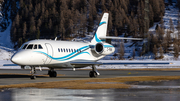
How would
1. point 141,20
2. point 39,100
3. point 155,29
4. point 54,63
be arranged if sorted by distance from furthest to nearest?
point 141,20, point 155,29, point 54,63, point 39,100

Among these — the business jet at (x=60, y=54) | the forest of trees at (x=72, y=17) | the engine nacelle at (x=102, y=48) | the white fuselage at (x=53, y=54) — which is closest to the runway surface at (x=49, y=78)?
the business jet at (x=60, y=54)

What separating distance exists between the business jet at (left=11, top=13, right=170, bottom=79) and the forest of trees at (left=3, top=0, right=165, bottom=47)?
92847mm

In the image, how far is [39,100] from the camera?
1287cm

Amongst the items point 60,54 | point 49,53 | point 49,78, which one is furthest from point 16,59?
point 60,54

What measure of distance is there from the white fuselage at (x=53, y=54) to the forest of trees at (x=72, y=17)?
308 feet

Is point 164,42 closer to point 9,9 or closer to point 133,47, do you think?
point 133,47

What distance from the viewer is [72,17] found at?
146 m

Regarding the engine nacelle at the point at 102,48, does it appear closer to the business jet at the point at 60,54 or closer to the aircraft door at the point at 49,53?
the business jet at the point at 60,54

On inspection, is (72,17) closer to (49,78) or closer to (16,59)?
(49,78)

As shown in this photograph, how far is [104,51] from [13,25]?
386 ft

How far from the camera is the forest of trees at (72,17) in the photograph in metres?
133

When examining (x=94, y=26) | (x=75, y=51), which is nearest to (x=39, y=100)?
(x=75, y=51)

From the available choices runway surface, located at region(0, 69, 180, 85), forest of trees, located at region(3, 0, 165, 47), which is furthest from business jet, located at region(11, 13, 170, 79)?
forest of trees, located at region(3, 0, 165, 47)

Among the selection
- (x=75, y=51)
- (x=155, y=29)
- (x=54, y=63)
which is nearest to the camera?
(x=54, y=63)
